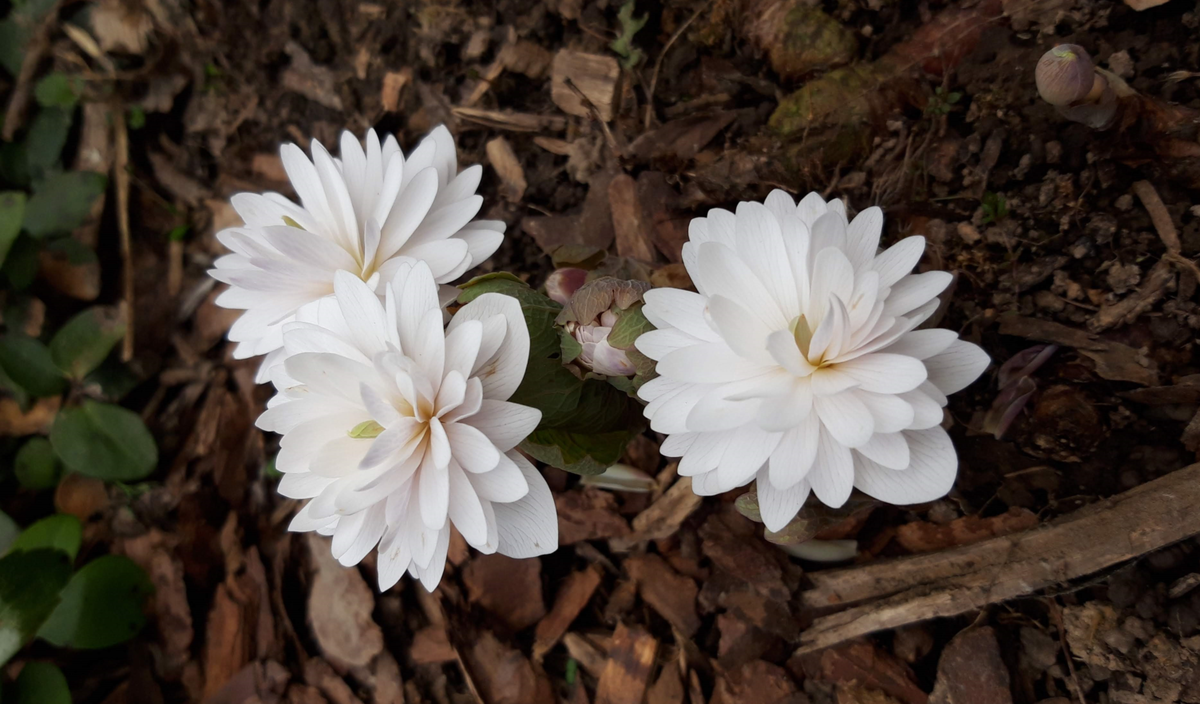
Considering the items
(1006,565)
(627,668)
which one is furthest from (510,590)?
(1006,565)

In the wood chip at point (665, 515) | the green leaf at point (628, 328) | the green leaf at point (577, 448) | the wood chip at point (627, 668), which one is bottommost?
the wood chip at point (627, 668)

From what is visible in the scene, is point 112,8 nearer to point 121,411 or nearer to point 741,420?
point 121,411

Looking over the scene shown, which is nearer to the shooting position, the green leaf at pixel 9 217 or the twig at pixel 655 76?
the twig at pixel 655 76

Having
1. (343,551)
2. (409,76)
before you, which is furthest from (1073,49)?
(409,76)

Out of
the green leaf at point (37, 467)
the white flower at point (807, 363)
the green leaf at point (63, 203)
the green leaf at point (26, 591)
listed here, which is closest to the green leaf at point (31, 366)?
the green leaf at point (37, 467)

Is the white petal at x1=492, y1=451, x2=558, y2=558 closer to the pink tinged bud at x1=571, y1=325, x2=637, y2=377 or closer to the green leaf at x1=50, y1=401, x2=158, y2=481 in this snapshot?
the pink tinged bud at x1=571, y1=325, x2=637, y2=377

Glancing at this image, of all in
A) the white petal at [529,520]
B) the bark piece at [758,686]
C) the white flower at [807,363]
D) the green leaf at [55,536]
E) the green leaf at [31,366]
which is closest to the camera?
the white flower at [807,363]

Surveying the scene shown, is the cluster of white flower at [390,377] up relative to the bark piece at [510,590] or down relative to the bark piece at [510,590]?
up

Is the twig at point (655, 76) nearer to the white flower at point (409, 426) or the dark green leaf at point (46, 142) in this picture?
the white flower at point (409, 426)

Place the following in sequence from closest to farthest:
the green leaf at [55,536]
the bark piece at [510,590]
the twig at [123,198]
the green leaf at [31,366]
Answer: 1. the bark piece at [510,590]
2. the green leaf at [55,536]
3. the green leaf at [31,366]
4. the twig at [123,198]
